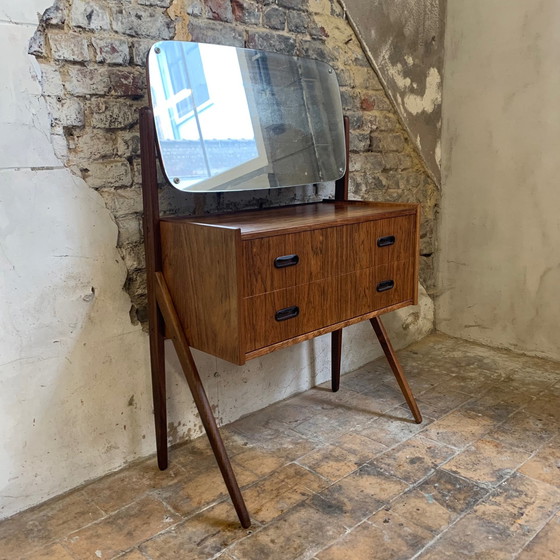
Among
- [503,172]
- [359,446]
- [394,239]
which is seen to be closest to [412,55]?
[503,172]

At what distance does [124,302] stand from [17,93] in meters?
0.69

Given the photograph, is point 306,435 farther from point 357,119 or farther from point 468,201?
point 468,201

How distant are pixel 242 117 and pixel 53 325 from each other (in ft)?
2.94

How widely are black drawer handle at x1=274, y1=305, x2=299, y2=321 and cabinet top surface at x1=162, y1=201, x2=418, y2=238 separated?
0.23m

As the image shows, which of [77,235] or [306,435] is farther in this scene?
[306,435]

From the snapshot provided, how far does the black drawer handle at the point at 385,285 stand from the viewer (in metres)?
1.90

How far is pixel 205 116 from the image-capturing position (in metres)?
1.74

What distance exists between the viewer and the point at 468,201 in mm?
2918

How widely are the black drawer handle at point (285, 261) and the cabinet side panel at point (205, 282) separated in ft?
0.47

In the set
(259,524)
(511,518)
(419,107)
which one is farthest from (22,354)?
(419,107)

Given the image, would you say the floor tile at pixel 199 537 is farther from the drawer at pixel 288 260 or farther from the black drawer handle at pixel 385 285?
the black drawer handle at pixel 385 285

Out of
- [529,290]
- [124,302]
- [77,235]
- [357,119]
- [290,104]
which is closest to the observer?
[77,235]

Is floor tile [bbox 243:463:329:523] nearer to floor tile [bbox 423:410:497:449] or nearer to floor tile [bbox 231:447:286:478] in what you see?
floor tile [bbox 231:447:286:478]

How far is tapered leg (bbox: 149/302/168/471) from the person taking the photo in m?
1.76
